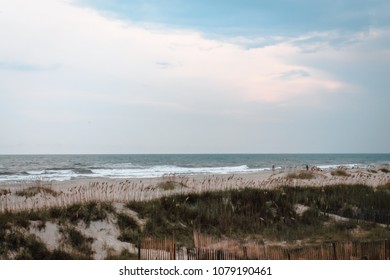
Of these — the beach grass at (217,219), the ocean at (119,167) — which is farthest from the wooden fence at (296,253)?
the ocean at (119,167)

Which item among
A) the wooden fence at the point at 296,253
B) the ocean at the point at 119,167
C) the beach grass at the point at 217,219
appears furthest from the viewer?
the ocean at the point at 119,167

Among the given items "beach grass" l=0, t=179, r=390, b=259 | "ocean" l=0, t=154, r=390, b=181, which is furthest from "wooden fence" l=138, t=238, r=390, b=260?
"ocean" l=0, t=154, r=390, b=181

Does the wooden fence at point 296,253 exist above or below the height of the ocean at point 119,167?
above

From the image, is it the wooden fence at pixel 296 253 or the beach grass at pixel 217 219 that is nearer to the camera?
the wooden fence at pixel 296 253

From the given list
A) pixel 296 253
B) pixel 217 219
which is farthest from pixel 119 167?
pixel 296 253

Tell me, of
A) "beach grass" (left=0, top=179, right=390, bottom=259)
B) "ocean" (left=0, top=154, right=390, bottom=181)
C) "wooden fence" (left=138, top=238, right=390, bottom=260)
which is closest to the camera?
"wooden fence" (left=138, top=238, right=390, bottom=260)

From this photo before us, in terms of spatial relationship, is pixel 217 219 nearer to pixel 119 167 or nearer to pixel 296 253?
pixel 296 253

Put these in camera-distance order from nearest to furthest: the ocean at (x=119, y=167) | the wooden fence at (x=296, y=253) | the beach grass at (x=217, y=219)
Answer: the wooden fence at (x=296, y=253), the beach grass at (x=217, y=219), the ocean at (x=119, y=167)

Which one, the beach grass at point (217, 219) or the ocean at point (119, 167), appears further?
the ocean at point (119, 167)

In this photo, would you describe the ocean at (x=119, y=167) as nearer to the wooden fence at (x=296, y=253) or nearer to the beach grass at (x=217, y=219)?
the beach grass at (x=217, y=219)

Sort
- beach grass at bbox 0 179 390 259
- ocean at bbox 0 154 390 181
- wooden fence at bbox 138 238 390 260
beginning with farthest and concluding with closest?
ocean at bbox 0 154 390 181
beach grass at bbox 0 179 390 259
wooden fence at bbox 138 238 390 260

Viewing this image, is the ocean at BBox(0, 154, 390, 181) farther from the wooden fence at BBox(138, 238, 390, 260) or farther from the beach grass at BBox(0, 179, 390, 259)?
the wooden fence at BBox(138, 238, 390, 260)

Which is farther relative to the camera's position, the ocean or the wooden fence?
the ocean
